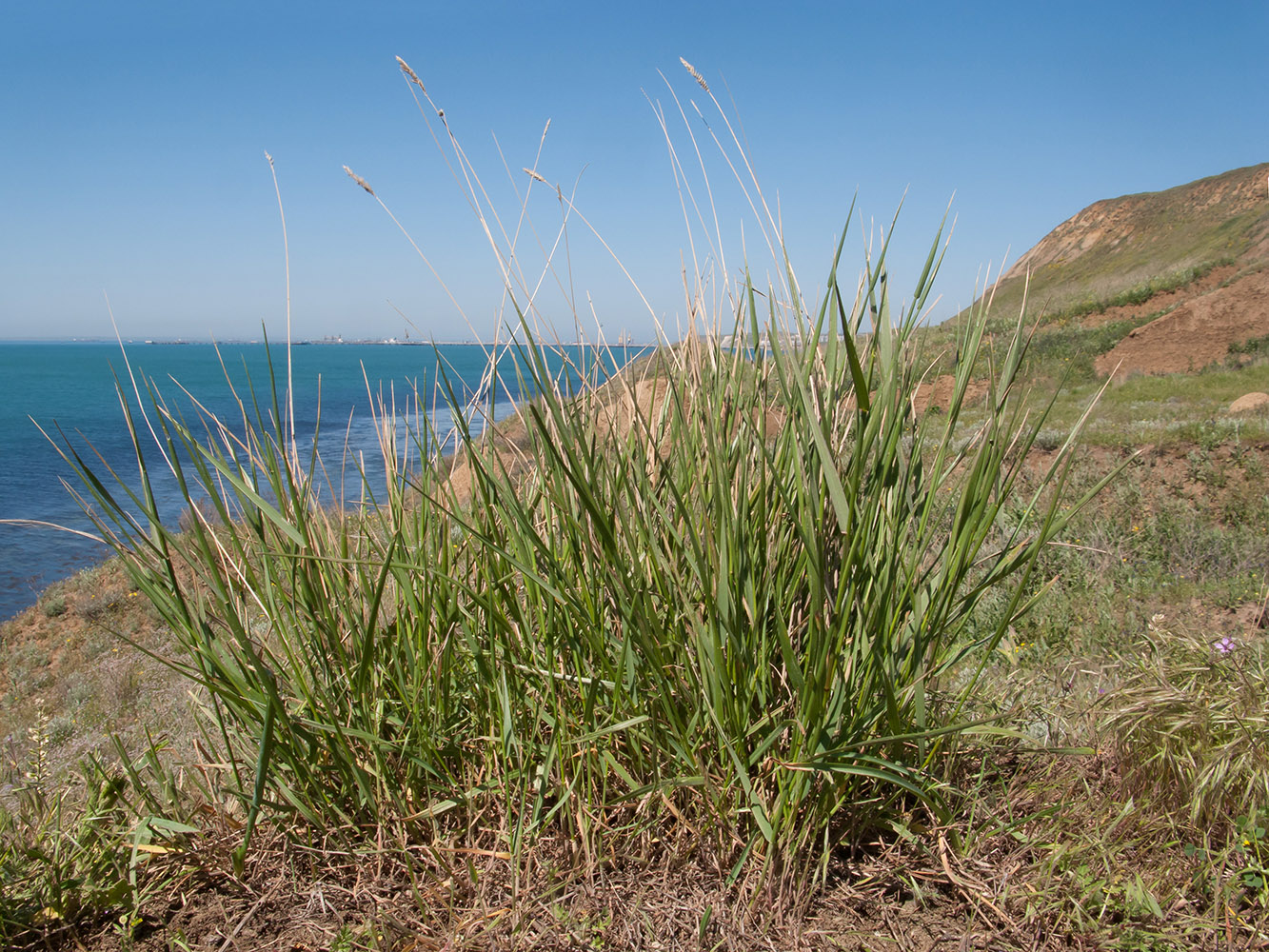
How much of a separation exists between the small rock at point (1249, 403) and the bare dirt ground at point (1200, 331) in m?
3.88

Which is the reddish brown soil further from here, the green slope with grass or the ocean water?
the ocean water

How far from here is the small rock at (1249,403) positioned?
7352mm

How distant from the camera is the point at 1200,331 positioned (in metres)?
12.2

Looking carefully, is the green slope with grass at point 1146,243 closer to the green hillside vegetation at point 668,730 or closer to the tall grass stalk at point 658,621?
the green hillside vegetation at point 668,730

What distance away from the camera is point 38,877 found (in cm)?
136

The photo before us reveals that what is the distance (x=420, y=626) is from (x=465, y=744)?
30 centimetres

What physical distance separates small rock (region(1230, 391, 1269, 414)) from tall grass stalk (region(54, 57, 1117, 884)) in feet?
26.2

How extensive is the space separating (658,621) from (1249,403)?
8.95 meters

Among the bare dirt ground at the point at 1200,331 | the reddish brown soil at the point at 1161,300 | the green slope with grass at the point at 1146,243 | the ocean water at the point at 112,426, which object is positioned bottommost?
the ocean water at the point at 112,426

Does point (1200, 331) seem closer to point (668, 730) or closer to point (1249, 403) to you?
point (1249, 403)

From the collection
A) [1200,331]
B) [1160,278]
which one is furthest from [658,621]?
[1160,278]

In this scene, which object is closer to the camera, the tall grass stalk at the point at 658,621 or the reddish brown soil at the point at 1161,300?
the tall grass stalk at the point at 658,621

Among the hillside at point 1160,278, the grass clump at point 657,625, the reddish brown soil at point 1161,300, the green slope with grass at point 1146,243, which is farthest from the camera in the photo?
the green slope with grass at point 1146,243

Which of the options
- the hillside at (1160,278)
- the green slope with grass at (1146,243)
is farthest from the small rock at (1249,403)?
the green slope with grass at (1146,243)
